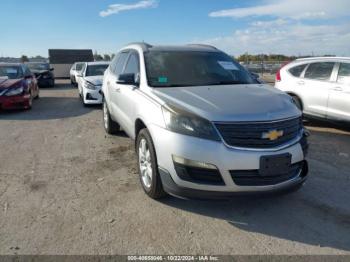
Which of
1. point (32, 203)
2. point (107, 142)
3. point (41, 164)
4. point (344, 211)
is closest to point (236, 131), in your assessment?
point (344, 211)

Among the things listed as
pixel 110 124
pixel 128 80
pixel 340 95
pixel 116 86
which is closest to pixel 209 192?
pixel 128 80

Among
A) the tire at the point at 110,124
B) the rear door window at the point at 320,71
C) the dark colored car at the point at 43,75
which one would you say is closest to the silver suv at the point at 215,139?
the tire at the point at 110,124

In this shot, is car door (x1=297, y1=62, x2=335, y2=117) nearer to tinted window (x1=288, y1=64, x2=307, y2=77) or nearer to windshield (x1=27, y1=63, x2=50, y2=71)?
tinted window (x1=288, y1=64, x2=307, y2=77)

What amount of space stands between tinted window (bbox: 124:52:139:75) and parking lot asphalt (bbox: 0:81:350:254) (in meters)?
1.45

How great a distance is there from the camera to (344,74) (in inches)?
300

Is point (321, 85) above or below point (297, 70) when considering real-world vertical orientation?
below

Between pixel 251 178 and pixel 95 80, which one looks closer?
pixel 251 178

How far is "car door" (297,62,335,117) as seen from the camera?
26.0ft

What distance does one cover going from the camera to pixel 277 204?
414cm

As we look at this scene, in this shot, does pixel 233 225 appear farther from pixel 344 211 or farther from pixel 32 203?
pixel 32 203

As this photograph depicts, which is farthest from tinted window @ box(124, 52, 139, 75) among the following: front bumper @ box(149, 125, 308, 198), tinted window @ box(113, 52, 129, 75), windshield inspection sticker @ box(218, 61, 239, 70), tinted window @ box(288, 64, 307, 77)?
tinted window @ box(288, 64, 307, 77)

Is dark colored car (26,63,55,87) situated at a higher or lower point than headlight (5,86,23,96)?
lower

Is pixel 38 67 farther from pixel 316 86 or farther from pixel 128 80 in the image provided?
pixel 128 80

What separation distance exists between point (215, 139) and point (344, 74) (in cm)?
542
